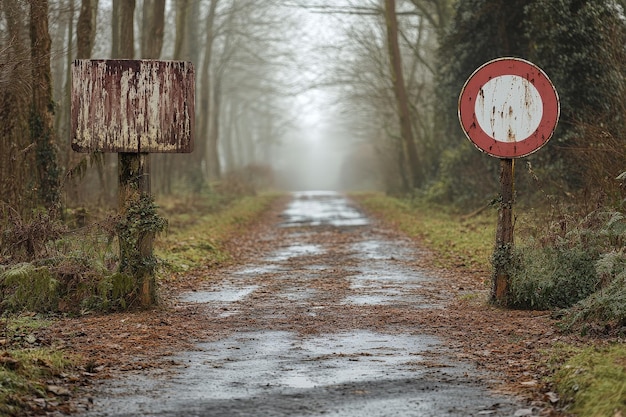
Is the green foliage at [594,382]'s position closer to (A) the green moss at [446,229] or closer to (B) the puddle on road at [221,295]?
(A) the green moss at [446,229]

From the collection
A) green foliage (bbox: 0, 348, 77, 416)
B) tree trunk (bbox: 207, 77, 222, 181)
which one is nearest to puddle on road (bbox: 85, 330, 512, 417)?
green foliage (bbox: 0, 348, 77, 416)

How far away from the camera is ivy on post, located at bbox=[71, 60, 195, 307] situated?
980cm

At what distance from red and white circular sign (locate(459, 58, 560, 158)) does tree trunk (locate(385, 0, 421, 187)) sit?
22491 millimetres

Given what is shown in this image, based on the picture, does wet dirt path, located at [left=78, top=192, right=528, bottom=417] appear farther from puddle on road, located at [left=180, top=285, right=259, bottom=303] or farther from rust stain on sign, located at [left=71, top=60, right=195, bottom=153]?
rust stain on sign, located at [left=71, top=60, right=195, bottom=153]

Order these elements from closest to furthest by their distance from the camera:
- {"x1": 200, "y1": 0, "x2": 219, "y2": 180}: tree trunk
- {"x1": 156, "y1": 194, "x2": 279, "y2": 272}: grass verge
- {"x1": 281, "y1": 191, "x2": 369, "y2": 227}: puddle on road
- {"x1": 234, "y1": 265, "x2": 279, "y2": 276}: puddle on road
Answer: {"x1": 234, "y1": 265, "x2": 279, "y2": 276}: puddle on road, {"x1": 156, "y1": 194, "x2": 279, "y2": 272}: grass verge, {"x1": 281, "y1": 191, "x2": 369, "y2": 227}: puddle on road, {"x1": 200, "y1": 0, "x2": 219, "y2": 180}: tree trunk

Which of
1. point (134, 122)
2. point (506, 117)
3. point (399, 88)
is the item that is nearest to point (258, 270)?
point (134, 122)

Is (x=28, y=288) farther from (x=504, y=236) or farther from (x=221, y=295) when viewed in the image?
(x=504, y=236)

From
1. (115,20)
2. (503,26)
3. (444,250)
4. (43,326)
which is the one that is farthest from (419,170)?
(43,326)

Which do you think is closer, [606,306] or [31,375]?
[31,375]

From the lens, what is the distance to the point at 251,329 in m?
8.90

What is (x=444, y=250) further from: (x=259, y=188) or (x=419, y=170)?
(x=259, y=188)

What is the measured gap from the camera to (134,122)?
9812 millimetres

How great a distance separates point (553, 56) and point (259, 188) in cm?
3237

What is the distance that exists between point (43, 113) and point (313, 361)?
10016mm
